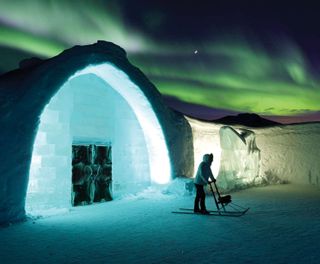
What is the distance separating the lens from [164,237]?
522 cm

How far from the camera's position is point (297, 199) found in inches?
377

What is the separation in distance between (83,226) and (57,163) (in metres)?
2.96

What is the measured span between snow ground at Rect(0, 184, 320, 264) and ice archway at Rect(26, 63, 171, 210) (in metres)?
1.20

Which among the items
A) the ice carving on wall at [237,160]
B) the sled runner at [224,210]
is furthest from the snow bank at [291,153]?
the sled runner at [224,210]

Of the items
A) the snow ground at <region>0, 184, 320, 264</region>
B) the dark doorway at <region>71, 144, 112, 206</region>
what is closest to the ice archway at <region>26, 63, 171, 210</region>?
the dark doorway at <region>71, 144, 112, 206</region>

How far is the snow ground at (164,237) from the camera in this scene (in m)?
4.18

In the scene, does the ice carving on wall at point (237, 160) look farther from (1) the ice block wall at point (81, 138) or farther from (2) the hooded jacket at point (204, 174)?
(2) the hooded jacket at point (204, 174)

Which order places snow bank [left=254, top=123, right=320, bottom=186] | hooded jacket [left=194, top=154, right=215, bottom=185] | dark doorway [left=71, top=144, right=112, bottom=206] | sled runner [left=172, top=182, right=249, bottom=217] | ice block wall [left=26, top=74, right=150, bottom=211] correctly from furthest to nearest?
snow bank [left=254, top=123, right=320, bottom=186] < dark doorway [left=71, top=144, right=112, bottom=206] < ice block wall [left=26, top=74, right=150, bottom=211] < hooded jacket [left=194, top=154, right=215, bottom=185] < sled runner [left=172, top=182, right=249, bottom=217]

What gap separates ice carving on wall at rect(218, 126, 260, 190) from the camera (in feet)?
39.5

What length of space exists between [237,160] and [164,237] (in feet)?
26.2

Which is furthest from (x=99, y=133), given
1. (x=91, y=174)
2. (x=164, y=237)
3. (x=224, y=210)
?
(x=164, y=237)

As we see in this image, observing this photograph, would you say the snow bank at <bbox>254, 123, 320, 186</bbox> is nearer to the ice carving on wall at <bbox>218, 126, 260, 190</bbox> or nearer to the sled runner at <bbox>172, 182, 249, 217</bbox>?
the ice carving on wall at <bbox>218, 126, 260, 190</bbox>

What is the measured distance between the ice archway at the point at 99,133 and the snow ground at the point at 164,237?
3.93 feet

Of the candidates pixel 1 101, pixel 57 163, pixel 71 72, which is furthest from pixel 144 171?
pixel 1 101
